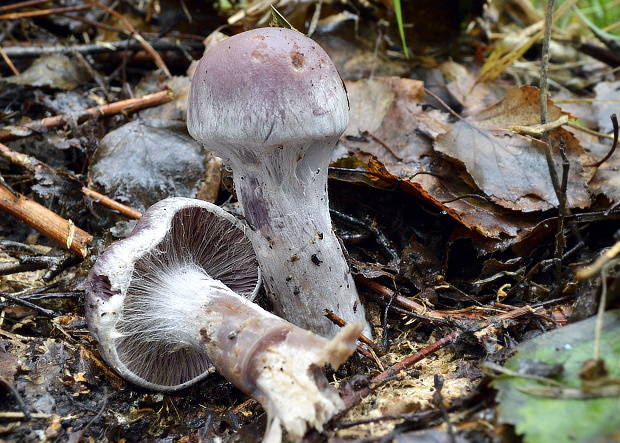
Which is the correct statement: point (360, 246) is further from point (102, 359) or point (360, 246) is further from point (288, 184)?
point (102, 359)

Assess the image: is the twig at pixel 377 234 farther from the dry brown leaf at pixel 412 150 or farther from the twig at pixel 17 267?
the twig at pixel 17 267

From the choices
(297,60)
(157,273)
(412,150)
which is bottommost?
(157,273)

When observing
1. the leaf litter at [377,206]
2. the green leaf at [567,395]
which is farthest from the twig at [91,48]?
the green leaf at [567,395]

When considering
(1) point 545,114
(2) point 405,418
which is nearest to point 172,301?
(2) point 405,418

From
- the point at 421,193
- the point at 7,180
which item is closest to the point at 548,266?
the point at 421,193

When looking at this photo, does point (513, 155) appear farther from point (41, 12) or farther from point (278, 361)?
point (41, 12)
